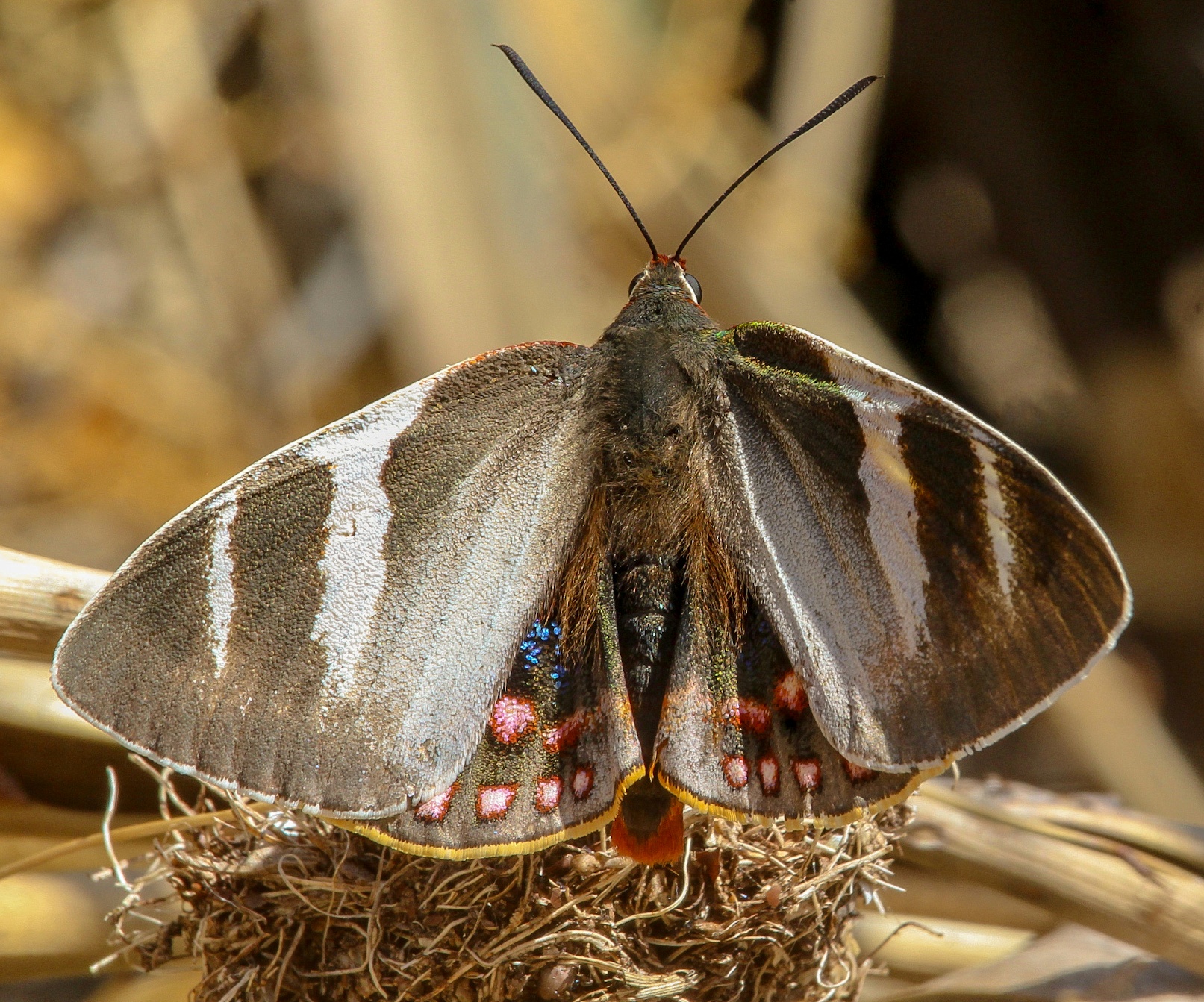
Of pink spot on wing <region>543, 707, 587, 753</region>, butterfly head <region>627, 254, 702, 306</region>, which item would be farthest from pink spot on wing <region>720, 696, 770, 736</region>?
butterfly head <region>627, 254, 702, 306</region>

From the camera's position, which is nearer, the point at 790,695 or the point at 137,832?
the point at 790,695

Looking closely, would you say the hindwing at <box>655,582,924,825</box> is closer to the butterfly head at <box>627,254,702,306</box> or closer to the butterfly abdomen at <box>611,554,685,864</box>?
the butterfly abdomen at <box>611,554,685,864</box>

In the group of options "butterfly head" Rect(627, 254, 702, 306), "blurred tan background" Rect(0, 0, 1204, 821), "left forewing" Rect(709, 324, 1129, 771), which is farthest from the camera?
"blurred tan background" Rect(0, 0, 1204, 821)

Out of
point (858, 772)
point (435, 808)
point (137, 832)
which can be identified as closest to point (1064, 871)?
point (858, 772)

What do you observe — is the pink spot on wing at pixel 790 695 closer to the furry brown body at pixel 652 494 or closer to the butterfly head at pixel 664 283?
the furry brown body at pixel 652 494

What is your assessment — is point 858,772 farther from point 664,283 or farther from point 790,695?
point 664,283

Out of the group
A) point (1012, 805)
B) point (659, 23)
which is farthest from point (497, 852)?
point (659, 23)
